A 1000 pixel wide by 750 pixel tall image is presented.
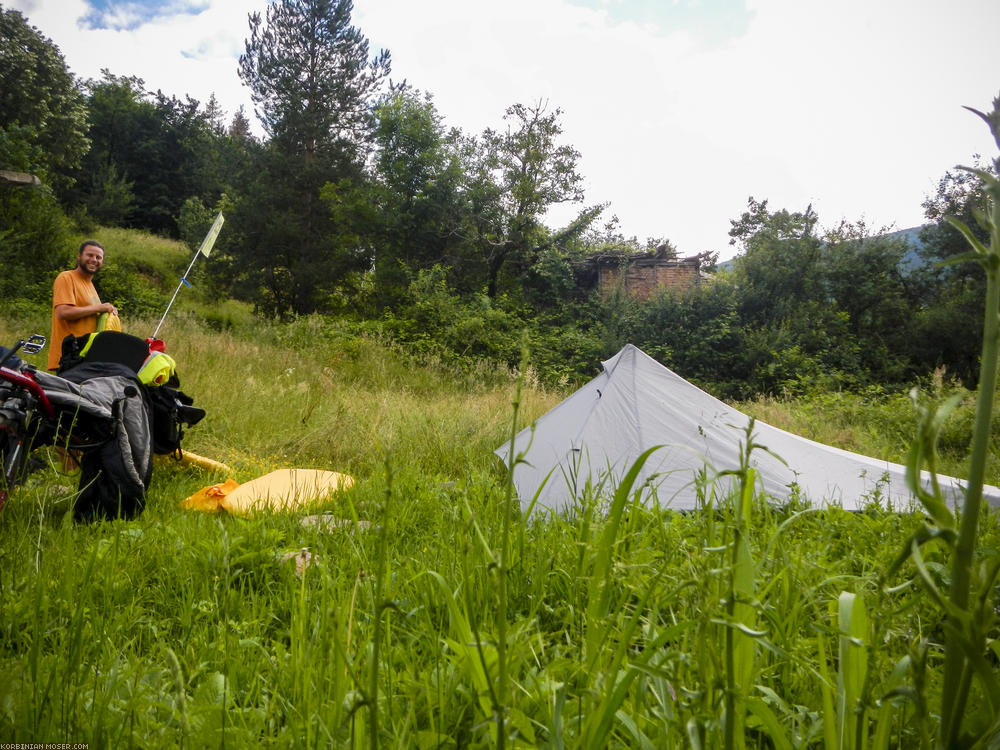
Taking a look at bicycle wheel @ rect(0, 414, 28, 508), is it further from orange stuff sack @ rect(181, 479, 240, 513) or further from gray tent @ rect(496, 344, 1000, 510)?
gray tent @ rect(496, 344, 1000, 510)

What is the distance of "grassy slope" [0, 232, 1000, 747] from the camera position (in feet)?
2.47

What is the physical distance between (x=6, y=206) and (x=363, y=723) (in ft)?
64.9

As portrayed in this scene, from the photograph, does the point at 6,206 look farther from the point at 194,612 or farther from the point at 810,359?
the point at 810,359

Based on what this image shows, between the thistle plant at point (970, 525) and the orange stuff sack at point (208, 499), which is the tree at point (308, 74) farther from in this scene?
the thistle plant at point (970, 525)

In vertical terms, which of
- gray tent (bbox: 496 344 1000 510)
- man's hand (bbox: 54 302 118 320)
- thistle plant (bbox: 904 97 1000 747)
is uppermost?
man's hand (bbox: 54 302 118 320)

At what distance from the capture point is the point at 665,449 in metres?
3.17

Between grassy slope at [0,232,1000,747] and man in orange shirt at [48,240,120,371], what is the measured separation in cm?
136

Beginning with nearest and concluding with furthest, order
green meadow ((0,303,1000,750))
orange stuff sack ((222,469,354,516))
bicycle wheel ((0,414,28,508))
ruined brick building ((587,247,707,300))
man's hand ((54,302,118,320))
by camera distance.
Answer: green meadow ((0,303,1000,750)) → bicycle wheel ((0,414,28,508)) → orange stuff sack ((222,469,354,516)) → man's hand ((54,302,118,320)) → ruined brick building ((587,247,707,300))

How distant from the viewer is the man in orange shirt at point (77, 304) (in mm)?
3994

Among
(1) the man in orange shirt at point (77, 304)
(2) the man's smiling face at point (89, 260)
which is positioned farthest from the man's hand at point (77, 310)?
(2) the man's smiling face at point (89, 260)

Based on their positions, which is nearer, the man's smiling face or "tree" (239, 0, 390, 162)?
the man's smiling face

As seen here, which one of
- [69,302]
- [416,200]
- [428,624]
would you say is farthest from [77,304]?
[416,200]

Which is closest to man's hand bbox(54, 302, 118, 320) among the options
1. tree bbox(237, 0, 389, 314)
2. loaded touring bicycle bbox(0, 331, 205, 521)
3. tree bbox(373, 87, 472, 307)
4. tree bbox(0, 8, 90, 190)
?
loaded touring bicycle bbox(0, 331, 205, 521)

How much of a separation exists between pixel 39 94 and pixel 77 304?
18591mm
